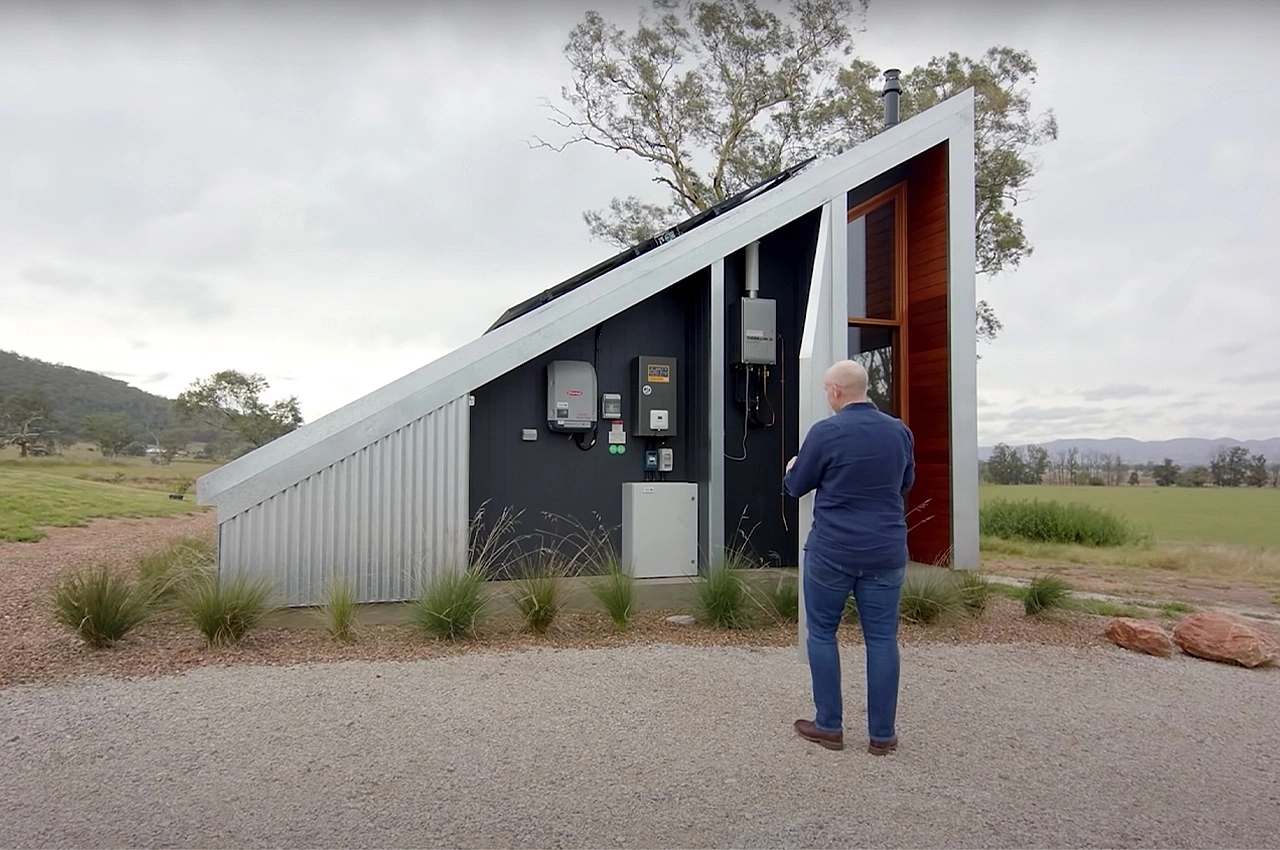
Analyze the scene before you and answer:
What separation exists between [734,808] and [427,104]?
7.77 metres

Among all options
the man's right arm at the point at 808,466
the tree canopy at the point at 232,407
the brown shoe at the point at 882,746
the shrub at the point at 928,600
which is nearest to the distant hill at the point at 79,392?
the tree canopy at the point at 232,407

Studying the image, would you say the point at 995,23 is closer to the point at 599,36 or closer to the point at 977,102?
the point at 977,102

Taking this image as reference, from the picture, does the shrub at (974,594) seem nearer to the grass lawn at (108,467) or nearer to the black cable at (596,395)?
the black cable at (596,395)

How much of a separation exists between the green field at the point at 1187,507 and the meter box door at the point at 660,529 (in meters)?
8.83

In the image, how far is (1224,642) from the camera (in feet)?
18.6

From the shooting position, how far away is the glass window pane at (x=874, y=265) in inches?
358

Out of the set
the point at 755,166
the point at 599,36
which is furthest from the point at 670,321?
the point at 599,36

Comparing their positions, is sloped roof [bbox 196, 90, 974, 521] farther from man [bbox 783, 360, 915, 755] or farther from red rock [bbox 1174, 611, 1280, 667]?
red rock [bbox 1174, 611, 1280, 667]

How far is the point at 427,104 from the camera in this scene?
873 cm

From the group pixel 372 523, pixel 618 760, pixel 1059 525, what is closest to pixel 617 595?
pixel 372 523

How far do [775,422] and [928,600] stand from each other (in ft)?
9.36

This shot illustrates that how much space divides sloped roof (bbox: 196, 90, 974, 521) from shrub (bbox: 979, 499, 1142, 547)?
10605mm

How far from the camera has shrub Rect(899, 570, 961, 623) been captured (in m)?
6.39

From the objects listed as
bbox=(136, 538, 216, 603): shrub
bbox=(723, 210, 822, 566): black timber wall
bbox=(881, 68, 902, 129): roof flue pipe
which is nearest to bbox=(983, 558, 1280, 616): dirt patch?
bbox=(723, 210, 822, 566): black timber wall
